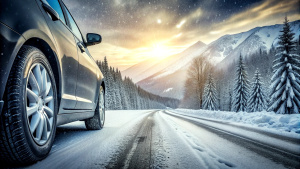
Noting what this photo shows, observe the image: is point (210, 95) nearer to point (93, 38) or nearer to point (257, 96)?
point (257, 96)

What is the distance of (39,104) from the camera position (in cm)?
167

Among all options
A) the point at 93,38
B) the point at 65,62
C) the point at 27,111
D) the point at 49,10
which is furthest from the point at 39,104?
the point at 93,38

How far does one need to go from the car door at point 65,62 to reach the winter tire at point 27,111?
1.03 ft

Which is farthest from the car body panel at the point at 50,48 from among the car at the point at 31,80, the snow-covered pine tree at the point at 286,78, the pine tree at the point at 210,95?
the pine tree at the point at 210,95

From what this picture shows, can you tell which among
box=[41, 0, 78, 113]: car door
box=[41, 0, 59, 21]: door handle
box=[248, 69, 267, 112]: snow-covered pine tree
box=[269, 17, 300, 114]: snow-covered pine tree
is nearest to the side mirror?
box=[41, 0, 78, 113]: car door

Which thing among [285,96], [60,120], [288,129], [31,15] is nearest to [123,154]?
[60,120]

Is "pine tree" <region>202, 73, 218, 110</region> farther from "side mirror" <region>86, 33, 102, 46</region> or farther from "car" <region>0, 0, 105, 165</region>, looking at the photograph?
"car" <region>0, 0, 105, 165</region>

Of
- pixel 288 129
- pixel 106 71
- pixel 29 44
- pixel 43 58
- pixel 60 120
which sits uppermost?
pixel 106 71

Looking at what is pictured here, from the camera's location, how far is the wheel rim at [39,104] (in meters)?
1.56

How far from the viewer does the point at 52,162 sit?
1719 mm

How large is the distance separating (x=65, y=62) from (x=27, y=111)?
0.96 meters

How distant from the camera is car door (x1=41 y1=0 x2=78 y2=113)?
2.08 m

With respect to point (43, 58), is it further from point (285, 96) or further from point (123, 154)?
point (285, 96)

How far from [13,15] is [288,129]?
6.48 metres
